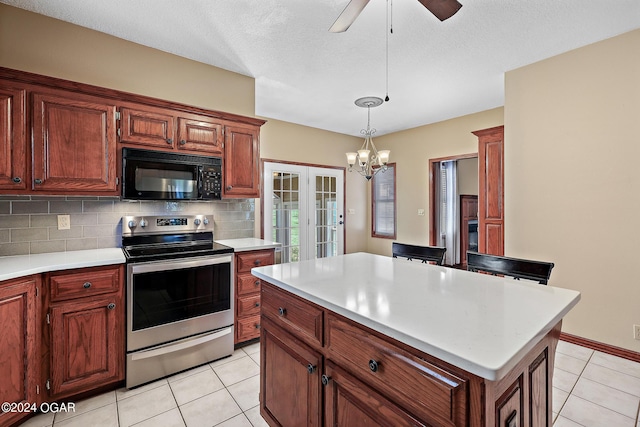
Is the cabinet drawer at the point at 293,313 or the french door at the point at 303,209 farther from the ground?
the french door at the point at 303,209

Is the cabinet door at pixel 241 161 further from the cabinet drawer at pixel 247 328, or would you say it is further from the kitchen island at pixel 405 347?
the kitchen island at pixel 405 347

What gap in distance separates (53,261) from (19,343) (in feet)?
1.68

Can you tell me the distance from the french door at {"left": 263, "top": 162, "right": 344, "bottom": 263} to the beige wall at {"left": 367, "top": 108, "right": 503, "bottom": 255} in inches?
41.8

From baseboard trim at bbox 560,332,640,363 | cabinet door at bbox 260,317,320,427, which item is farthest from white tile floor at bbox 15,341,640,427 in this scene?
cabinet door at bbox 260,317,320,427

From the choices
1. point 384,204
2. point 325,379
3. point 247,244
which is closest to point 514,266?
point 325,379

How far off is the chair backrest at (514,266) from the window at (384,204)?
3.79 m

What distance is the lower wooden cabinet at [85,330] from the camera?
6.31 feet

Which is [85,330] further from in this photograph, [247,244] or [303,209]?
[303,209]

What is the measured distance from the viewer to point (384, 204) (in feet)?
19.1

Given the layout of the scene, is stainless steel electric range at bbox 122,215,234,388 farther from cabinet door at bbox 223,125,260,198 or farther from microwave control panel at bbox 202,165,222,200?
cabinet door at bbox 223,125,260,198

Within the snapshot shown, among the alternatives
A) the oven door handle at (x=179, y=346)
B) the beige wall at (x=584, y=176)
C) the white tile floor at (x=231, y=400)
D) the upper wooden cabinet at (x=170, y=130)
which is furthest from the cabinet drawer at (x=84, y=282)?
the beige wall at (x=584, y=176)

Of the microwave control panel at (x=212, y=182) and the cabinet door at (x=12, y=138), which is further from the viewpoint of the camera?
the microwave control panel at (x=212, y=182)

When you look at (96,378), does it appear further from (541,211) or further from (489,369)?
(541,211)

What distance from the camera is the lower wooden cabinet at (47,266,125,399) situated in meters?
1.92
